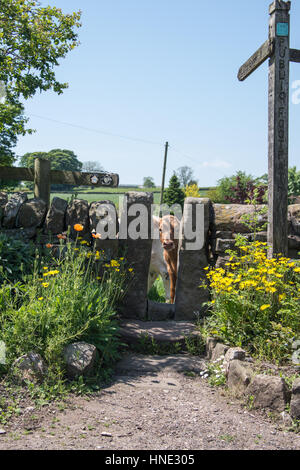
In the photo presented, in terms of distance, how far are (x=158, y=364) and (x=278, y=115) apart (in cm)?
333

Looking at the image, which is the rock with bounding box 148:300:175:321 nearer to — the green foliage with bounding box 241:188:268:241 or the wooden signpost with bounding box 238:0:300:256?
the green foliage with bounding box 241:188:268:241

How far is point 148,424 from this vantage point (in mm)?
3447

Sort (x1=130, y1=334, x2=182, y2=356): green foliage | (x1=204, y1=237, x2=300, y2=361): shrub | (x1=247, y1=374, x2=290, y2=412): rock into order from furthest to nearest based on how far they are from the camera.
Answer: (x1=130, y1=334, x2=182, y2=356): green foliage
(x1=204, y1=237, x2=300, y2=361): shrub
(x1=247, y1=374, x2=290, y2=412): rock

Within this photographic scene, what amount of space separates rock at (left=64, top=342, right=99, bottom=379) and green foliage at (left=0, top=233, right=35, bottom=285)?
1.37 meters

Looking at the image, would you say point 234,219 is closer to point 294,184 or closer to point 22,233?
point 22,233

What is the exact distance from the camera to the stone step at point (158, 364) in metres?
4.70

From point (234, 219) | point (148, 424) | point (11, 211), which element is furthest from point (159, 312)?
point (148, 424)

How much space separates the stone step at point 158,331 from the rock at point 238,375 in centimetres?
125

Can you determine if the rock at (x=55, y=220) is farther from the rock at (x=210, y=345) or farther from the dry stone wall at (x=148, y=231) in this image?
the rock at (x=210, y=345)

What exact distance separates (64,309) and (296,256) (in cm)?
343

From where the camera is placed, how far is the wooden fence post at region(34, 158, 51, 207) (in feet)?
21.8

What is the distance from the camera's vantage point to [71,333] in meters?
4.31

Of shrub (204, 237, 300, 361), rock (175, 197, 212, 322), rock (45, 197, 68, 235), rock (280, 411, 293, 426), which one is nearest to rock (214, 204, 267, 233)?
rock (175, 197, 212, 322)

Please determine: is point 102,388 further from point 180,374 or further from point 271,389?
point 271,389
